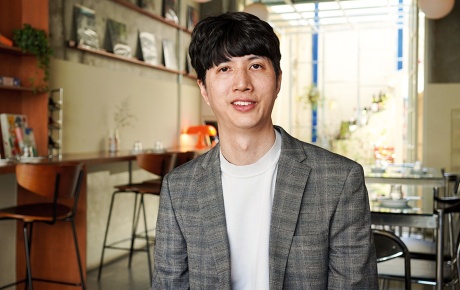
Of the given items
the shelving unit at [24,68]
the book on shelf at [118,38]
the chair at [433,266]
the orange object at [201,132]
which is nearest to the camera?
the chair at [433,266]

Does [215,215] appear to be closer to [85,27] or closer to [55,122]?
[55,122]

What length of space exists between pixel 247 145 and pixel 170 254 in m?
0.34

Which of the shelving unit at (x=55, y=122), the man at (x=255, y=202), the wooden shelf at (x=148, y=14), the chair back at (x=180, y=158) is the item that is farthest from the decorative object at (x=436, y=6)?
the man at (x=255, y=202)

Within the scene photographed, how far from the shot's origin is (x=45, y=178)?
3.45 m

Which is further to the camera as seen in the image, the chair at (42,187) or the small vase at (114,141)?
the small vase at (114,141)

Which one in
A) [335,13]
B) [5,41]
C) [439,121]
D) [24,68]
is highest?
[335,13]

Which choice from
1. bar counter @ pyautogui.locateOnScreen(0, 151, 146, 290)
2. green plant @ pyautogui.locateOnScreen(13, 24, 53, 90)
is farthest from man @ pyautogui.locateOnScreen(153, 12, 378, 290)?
green plant @ pyautogui.locateOnScreen(13, 24, 53, 90)

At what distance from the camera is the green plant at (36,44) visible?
4.21m

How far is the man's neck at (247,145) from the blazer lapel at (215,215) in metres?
0.05

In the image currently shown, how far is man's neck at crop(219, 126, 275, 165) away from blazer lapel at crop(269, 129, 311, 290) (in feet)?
0.16

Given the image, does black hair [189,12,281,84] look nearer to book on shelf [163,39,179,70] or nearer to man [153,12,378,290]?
man [153,12,378,290]

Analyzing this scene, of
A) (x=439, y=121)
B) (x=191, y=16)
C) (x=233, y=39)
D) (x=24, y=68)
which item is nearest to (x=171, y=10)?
(x=191, y=16)

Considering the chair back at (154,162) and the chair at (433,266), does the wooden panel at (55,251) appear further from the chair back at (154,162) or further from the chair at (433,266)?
the chair at (433,266)

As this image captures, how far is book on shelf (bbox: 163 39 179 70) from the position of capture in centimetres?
696
